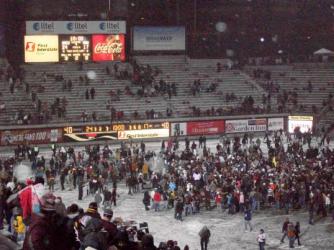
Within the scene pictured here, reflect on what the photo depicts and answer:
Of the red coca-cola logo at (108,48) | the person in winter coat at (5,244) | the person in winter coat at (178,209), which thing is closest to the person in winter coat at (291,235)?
the person in winter coat at (178,209)

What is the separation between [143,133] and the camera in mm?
45531

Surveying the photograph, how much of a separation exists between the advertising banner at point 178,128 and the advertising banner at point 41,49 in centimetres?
1227

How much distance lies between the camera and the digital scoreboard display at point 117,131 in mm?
43500

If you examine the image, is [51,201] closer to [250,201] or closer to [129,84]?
[250,201]

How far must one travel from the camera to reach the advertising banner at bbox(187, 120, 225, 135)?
1879 inches

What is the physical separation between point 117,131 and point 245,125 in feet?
37.1

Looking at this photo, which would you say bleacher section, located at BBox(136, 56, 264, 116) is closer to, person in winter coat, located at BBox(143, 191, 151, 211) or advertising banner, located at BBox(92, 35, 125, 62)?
advertising banner, located at BBox(92, 35, 125, 62)

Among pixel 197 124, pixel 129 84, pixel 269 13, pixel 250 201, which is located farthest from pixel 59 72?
pixel 250 201

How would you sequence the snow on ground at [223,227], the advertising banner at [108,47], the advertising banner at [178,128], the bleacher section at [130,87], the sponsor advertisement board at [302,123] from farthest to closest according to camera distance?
the advertising banner at [108,47], the sponsor advertisement board at [302,123], the advertising banner at [178,128], the bleacher section at [130,87], the snow on ground at [223,227]

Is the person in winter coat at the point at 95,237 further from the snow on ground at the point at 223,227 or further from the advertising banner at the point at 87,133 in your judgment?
the advertising banner at the point at 87,133

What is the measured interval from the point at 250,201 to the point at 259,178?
205cm

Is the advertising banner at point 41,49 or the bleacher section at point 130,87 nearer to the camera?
the bleacher section at point 130,87

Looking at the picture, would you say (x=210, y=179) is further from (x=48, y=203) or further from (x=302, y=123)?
(x=48, y=203)

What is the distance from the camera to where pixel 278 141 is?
4028 cm
